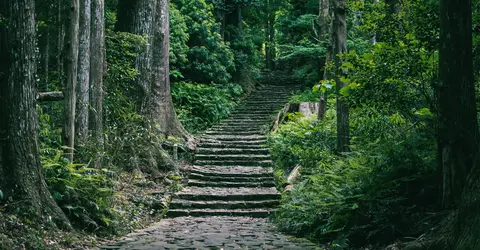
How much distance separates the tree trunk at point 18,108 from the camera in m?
6.79

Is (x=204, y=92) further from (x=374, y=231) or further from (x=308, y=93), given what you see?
(x=374, y=231)

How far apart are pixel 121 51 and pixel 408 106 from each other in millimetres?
7620

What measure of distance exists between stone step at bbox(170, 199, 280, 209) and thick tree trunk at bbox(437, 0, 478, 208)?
657 cm

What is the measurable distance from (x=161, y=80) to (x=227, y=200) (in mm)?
5507

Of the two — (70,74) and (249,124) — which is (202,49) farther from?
(70,74)

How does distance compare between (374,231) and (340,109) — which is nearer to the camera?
(374,231)

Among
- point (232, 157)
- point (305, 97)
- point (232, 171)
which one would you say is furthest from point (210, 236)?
point (305, 97)

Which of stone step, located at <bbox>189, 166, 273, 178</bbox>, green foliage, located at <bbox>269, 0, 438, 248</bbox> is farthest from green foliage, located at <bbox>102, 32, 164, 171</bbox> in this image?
green foliage, located at <bbox>269, 0, 438, 248</bbox>

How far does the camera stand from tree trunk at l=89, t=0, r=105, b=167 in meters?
10.9

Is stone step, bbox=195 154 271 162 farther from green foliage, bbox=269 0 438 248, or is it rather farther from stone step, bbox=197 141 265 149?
green foliage, bbox=269 0 438 248

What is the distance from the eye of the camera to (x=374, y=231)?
22.0ft

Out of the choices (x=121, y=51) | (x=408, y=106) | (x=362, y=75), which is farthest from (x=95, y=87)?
(x=408, y=106)

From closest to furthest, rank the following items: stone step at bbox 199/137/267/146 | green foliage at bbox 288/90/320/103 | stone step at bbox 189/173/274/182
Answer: stone step at bbox 189/173/274/182
stone step at bbox 199/137/267/146
green foliage at bbox 288/90/320/103

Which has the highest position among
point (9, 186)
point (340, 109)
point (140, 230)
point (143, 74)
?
point (143, 74)
